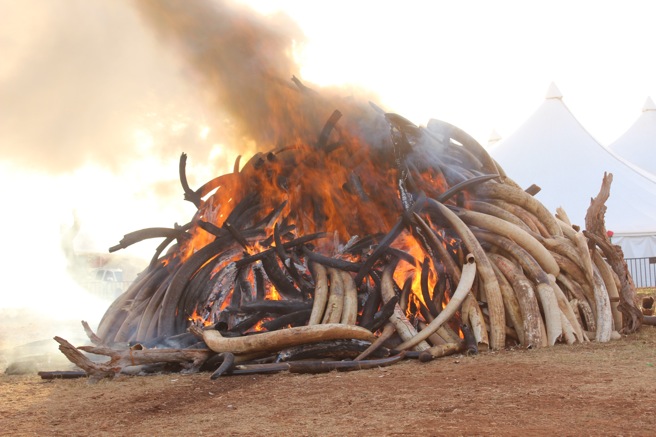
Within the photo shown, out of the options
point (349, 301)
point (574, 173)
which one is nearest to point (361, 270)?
point (349, 301)

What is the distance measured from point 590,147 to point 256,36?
55.8 feet

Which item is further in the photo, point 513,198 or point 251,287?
point 513,198

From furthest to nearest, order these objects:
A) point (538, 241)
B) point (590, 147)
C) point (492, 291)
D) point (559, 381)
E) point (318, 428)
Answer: point (590, 147) < point (538, 241) < point (492, 291) < point (559, 381) < point (318, 428)

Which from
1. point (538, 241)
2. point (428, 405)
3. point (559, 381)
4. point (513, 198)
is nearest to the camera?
point (428, 405)

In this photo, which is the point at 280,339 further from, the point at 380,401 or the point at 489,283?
the point at 489,283

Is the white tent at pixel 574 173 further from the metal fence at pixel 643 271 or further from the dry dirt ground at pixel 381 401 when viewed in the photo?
the dry dirt ground at pixel 381 401

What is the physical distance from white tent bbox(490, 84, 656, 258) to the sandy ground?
16.5 meters

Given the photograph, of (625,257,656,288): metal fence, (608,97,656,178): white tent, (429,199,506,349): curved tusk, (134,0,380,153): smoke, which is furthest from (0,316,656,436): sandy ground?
(608,97,656,178): white tent

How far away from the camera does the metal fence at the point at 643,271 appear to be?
22766 millimetres

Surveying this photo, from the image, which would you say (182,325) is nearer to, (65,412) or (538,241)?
(65,412)

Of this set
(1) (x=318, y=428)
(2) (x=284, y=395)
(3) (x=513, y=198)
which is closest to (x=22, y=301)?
(3) (x=513, y=198)

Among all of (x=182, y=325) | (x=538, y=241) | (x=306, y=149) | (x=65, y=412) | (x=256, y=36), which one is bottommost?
(x=65, y=412)

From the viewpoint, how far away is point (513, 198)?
384 inches

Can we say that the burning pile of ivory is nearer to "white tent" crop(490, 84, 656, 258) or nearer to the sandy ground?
the sandy ground
